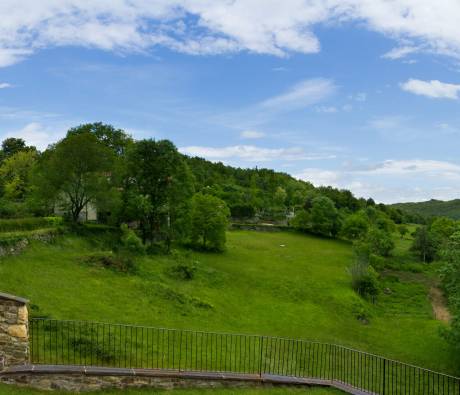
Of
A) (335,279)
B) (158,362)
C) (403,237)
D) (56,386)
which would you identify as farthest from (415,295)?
(403,237)

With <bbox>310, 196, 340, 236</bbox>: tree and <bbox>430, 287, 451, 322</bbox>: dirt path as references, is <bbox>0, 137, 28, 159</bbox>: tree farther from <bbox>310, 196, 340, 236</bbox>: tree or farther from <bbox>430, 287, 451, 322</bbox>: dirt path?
<bbox>430, 287, 451, 322</bbox>: dirt path

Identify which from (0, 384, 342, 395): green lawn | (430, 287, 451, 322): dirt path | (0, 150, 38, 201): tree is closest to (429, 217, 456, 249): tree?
(430, 287, 451, 322): dirt path

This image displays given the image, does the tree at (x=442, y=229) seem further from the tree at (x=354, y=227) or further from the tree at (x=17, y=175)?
the tree at (x=17, y=175)

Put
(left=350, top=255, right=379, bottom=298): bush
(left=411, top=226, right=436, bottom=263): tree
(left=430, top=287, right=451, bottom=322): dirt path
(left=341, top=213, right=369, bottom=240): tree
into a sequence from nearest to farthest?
(left=430, top=287, right=451, bottom=322): dirt path < (left=350, top=255, right=379, bottom=298): bush < (left=411, top=226, right=436, bottom=263): tree < (left=341, top=213, right=369, bottom=240): tree

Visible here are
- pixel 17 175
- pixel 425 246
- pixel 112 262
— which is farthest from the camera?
pixel 425 246

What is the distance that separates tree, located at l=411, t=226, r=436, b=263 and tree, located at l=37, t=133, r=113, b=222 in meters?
46.3

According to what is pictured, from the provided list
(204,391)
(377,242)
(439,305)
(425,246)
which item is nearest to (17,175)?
(377,242)

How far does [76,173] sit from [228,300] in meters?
17.4

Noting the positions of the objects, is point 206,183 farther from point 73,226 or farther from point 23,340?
point 23,340

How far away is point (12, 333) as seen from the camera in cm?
1231

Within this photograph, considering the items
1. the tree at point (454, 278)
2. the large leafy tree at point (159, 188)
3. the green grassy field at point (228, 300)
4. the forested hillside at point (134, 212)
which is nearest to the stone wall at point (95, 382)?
the green grassy field at point (228, 300)

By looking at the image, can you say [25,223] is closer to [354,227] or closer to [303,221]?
[354,227]

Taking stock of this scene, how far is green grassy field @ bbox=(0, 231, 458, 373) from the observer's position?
22.8 meters

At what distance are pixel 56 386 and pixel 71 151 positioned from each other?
2882 cm
